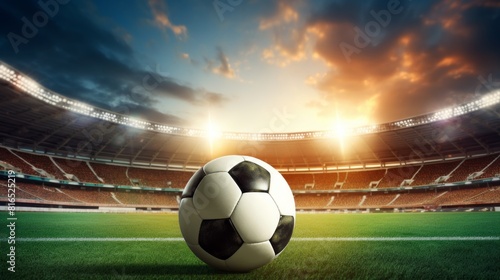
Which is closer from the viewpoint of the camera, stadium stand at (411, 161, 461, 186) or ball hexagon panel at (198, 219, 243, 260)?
ball hexagon panel at (198, 219, 243, 260)

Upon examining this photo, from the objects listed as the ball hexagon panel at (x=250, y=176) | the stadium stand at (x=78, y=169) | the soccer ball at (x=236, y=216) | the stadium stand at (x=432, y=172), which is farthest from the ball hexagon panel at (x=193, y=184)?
the stadium stand at (x=432, y=172)

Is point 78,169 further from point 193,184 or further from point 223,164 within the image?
point 223,164

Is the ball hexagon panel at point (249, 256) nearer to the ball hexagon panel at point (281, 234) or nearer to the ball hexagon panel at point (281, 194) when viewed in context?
the ball hexagon panel at point (281, 234)

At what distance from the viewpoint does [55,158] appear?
32.0 meters

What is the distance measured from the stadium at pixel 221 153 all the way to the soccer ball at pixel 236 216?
22.5m

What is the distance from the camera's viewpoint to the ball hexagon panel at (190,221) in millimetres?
2809

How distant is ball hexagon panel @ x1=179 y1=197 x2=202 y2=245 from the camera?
281cm

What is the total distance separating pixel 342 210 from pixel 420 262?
3410 cm

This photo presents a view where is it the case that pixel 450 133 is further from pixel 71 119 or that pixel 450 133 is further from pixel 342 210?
pixel 71 119

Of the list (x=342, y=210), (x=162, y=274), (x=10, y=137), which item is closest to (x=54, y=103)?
(x=10, y=137)

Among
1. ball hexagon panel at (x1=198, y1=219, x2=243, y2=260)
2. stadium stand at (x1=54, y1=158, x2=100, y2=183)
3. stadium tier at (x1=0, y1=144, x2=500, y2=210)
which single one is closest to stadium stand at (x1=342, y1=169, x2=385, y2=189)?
stadium tier at (x1=0, y1=144, x2=500, y2=210)

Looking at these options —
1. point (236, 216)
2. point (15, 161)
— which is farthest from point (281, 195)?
point (15, 161)

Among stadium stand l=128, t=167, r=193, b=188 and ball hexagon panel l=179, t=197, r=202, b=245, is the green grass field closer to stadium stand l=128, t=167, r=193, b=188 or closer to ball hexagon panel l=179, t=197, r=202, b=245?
ball hexagon panel l=179, t=197, r=202, b=245

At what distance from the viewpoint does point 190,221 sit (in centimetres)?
286
